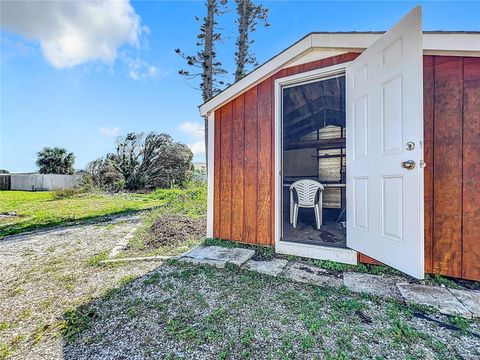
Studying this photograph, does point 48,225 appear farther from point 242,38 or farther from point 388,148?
point 242,38

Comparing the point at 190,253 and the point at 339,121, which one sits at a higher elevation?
the point at 339,121

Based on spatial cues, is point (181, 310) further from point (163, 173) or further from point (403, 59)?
point (163, 173)

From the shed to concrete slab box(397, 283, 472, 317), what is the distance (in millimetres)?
227

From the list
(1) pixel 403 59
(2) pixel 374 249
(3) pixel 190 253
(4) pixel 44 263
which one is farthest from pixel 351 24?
(4) pixel 44 263

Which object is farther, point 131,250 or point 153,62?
point 153,62

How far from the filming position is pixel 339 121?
5422mm

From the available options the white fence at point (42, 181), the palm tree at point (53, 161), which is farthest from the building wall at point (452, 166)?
the palm tree at point (53, 161)

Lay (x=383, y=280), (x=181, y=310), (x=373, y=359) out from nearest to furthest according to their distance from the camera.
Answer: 1. (x=373, y=359)
2. (x=181, y=310)
3. (x=383, y=280)

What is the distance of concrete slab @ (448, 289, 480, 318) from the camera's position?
1672 mm

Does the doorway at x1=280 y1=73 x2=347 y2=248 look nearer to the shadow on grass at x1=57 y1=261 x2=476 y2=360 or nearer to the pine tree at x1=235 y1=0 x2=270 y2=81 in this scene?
the shadow on grass at x1=57 y1=261 x2=476 y2=360

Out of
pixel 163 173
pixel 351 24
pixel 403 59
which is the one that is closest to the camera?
pixel 403 59

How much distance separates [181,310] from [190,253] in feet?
4.00

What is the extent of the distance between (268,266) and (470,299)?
1.73 m

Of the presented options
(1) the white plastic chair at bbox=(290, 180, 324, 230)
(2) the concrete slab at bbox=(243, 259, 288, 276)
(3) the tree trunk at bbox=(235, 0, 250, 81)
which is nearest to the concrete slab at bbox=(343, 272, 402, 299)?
(2) the concrete slab at bbox=(243, 259, 288, 276)
